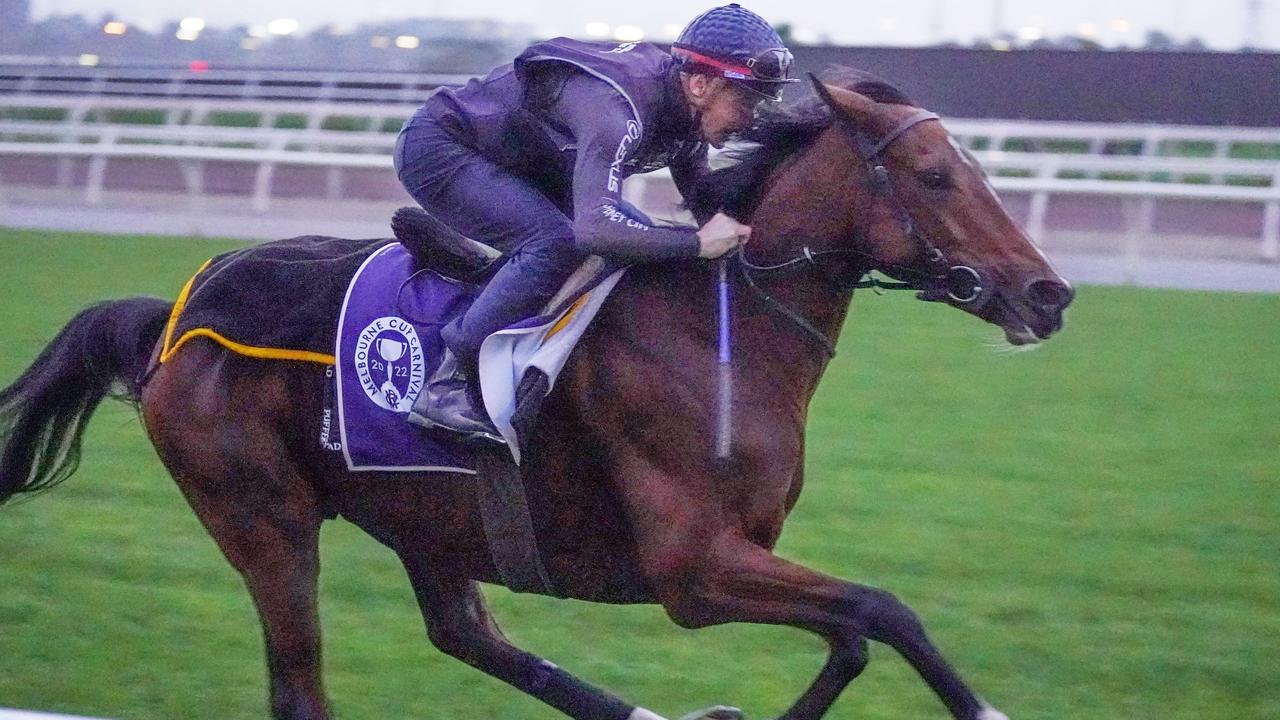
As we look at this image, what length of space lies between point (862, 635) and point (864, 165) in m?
1.08

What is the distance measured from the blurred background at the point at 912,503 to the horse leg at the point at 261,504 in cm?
45

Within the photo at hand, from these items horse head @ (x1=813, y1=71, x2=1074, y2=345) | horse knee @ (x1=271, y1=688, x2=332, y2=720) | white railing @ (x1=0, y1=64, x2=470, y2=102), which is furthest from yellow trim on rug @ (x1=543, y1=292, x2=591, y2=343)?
white railing @ (x1=0, y1=64, x2=470, y2=102)

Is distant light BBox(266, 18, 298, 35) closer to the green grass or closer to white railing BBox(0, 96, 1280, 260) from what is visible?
white railing BBox(0, 96, 1280, 260)

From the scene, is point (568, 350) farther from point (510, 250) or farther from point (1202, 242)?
point (1202, 242)

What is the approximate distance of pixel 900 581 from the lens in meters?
5.67

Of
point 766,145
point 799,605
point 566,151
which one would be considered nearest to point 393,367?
point 566,151

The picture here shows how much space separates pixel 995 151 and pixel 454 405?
1564cm

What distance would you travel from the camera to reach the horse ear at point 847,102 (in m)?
3.78

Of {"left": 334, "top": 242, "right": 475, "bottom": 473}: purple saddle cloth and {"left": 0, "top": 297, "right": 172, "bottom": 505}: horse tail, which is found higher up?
{"left": 334, "top": 242, "right": 475, "bottom": 473}: purple saddle cloth

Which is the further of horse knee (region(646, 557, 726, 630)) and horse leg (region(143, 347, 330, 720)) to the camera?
horse leg (region(143, 347, 330, 720))

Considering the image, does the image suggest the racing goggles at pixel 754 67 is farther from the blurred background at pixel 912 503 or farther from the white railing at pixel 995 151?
the white railing at pixel 995 151

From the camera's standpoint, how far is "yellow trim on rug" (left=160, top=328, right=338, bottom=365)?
4125 millimetres

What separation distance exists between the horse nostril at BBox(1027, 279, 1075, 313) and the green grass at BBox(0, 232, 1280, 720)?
56.8 inches

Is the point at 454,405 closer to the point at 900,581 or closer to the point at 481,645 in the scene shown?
the point at 481,645
